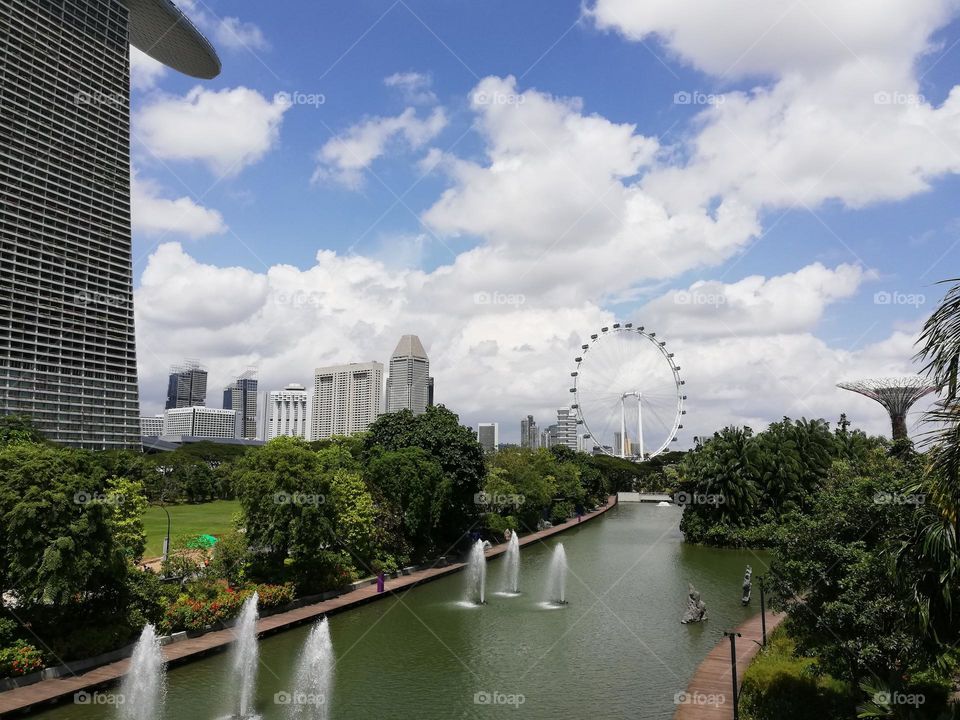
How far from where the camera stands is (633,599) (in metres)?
38.4

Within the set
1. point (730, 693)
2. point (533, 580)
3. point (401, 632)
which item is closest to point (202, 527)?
point (533, 580)

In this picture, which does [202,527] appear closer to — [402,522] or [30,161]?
[402,522]

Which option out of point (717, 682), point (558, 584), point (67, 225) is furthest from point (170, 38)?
point (717, 682)

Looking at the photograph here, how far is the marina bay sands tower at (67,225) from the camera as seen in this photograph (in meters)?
99.2

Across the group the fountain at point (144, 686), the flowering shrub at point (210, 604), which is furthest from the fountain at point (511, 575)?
the fountain at point (144, 686)

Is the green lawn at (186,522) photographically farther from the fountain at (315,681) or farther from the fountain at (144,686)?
the fountain at (144,686)

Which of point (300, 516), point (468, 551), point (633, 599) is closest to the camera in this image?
point (300, 516)

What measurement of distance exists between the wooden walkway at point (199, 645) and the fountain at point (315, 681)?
4233mm

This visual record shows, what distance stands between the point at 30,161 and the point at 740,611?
10849 cm

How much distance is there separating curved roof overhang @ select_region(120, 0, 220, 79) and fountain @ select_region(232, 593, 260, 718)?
421 ft

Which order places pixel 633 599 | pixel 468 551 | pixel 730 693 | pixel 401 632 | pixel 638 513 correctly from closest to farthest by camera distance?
pixel 730 693, pixel 401 632, pixel 633 599, pixel 468 551, pixel 638 513

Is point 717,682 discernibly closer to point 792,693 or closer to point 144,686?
point 792,693

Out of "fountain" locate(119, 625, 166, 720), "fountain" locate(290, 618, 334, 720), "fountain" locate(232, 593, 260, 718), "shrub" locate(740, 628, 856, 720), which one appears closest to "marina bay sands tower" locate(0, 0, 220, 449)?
"fountain" locate(232, 593, 260, 718)

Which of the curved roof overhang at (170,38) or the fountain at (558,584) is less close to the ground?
the curved roof overhang at (170,38)
